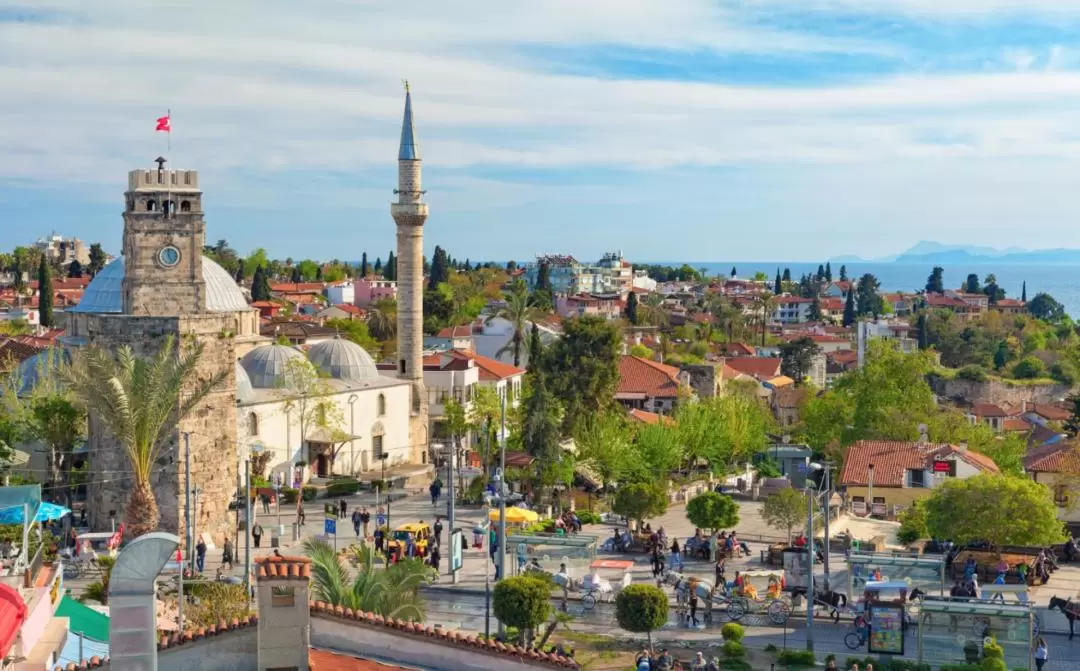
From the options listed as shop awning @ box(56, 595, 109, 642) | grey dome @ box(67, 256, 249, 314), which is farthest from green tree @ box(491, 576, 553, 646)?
grey dome @ box(67, 256, 249, 314)

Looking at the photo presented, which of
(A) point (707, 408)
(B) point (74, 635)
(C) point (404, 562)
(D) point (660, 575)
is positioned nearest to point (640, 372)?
(A) point (707, 408)

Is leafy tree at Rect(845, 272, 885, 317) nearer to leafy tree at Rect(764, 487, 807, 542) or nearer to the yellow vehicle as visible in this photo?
leafy tree at Rect(764, 487, 807, 542)

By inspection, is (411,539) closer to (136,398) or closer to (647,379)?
(136,398)

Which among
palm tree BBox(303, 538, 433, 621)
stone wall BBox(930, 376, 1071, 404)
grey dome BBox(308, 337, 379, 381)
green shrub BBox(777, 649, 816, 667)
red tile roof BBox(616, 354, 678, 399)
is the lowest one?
green shrub BBox(777, 649, 816, 667)

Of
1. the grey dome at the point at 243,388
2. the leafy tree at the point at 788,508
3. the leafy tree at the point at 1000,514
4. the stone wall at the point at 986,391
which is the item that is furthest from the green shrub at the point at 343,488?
the stone wall at the point at 986,391

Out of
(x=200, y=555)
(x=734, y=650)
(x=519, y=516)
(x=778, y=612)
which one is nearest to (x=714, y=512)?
(x=519, y=516)

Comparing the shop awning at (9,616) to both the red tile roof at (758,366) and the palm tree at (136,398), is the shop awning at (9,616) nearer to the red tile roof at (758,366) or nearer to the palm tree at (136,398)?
the palm tree at (136,398)
